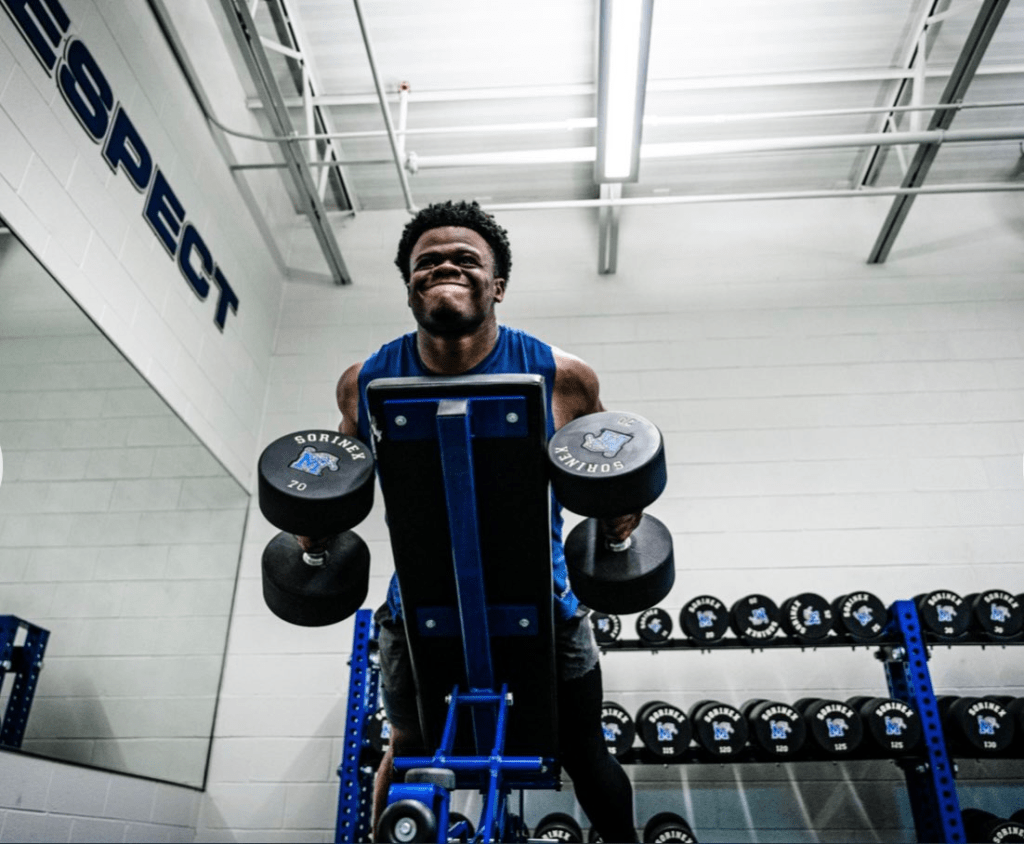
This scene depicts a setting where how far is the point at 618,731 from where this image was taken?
2881 mm

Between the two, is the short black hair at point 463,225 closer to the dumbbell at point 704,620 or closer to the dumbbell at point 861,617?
the dumbbell at point 704,620

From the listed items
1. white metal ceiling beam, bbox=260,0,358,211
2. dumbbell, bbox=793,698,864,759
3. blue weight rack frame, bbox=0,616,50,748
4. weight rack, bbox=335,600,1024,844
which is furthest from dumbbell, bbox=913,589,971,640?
white metal ceiling beam, bbox=260,0,358,211

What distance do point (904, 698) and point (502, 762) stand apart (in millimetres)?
2293

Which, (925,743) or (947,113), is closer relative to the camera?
(925,743)

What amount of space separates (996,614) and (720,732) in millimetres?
1161

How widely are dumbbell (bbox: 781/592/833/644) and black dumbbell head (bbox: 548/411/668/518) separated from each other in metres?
2.07

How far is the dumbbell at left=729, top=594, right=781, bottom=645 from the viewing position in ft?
10.1

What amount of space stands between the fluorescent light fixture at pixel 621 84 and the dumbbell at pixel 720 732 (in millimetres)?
2233

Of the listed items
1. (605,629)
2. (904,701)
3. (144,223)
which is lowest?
(904,701)

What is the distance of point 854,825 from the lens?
10.3 feet

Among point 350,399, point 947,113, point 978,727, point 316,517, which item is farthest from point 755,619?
point 947,113

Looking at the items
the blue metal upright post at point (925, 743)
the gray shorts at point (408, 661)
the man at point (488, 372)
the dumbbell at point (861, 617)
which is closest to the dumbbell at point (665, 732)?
the dumbbell at point (861, 617)

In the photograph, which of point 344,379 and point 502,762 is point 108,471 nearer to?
point 344,379

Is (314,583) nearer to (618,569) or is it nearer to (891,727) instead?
(618,569)
